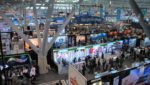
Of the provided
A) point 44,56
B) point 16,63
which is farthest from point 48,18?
point 16,63

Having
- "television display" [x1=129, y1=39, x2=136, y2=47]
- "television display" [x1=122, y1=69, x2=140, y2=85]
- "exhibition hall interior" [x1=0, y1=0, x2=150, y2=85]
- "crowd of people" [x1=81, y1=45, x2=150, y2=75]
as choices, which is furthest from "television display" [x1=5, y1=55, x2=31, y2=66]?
"television display" [x1=129, y1=39, x2=136, y2=47]

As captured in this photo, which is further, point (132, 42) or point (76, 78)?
point (132, 42)

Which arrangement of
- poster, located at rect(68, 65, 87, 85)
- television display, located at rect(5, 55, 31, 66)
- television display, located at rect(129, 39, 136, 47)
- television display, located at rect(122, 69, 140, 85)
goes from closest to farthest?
poster, located at rect(68, 65, 87, 85) → television display, located at rect(122, 69, 140, 85) → television display, located at rect(5, 55, 31, 66) → television display, located at rect(129, 39, 136, 47)

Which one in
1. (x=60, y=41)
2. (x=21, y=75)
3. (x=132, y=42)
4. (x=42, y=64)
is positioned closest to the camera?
(x=21, y=75)

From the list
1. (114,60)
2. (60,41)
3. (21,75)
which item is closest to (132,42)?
(114,60)

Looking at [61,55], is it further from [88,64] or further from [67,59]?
[88,64]

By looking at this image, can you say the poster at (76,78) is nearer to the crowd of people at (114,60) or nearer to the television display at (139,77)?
the television display at (139,77)

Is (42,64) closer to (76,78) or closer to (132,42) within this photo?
(76,78)

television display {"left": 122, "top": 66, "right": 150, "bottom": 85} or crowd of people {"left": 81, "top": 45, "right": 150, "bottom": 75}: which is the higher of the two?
television display {"left": 122, "top": 66, "right": 150, "bottom": 85}

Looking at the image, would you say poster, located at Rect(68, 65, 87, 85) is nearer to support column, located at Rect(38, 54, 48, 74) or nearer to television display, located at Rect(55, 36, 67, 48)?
support column, located at Rect(38, 54, 48, 74)

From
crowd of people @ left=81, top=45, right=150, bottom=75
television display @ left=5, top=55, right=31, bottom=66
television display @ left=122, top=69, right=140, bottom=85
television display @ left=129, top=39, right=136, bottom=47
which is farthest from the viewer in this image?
television display @ left=129, top=39, right=136, bottom=47

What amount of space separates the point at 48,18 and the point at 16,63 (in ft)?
13.6

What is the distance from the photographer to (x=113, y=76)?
26.2ft

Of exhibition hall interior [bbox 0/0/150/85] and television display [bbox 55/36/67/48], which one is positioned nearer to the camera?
exhibition hall interior [bbox 0/0/150/85]
